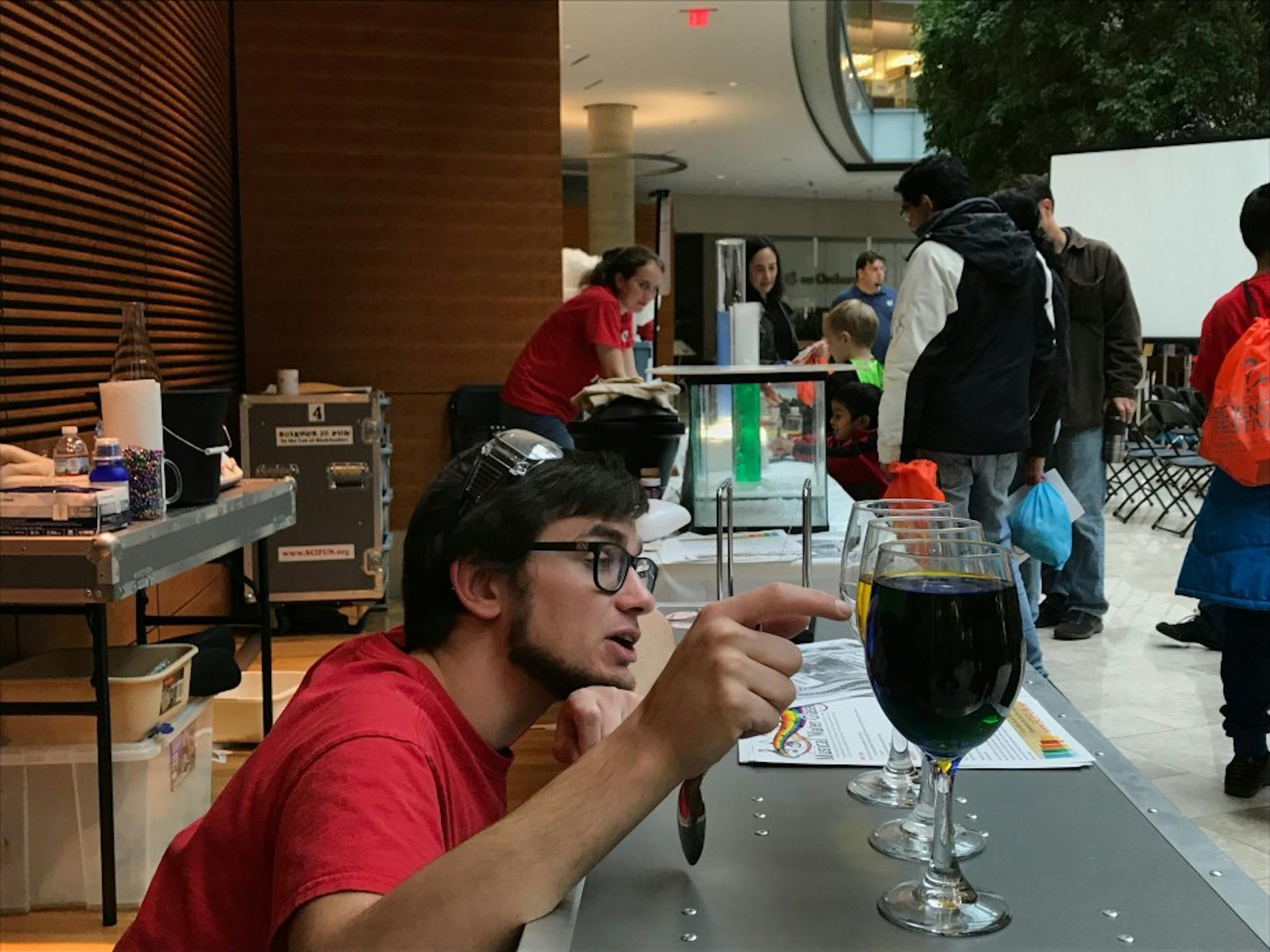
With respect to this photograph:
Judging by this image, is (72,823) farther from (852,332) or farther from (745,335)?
(852,332)

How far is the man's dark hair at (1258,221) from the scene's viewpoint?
128 inches

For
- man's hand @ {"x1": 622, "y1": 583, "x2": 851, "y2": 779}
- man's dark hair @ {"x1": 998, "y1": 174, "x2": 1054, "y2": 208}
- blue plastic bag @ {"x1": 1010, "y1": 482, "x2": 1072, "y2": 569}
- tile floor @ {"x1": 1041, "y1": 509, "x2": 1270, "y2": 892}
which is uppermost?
man's dark hair @ {"x1": 998, "y1": 174, "x2": 1054, "y2": 208}

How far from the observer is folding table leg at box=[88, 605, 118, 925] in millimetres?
2572

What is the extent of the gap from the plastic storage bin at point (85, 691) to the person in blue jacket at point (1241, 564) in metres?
2.54

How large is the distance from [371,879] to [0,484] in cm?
208

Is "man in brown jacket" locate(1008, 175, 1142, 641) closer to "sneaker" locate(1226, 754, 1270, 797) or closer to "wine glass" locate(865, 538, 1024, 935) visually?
"sneaker" locate(1226, 754, 1270, 797)

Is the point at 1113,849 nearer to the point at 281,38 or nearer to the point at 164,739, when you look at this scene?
the point at 164,739

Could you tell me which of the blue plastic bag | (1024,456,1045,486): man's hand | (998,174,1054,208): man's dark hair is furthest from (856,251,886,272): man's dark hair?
the blue plastic bag

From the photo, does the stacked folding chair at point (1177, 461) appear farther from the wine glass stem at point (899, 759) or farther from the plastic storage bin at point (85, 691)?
the wine glass stem at point (899, 759)

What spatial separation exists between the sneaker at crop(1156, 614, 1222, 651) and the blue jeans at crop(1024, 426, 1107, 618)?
0.26 metres

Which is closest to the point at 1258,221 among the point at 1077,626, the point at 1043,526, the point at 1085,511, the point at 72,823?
the point at 1043,526

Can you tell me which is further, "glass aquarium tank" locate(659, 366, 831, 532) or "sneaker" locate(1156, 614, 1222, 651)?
"sneaker" locate(1156, 614, 1222, 651)

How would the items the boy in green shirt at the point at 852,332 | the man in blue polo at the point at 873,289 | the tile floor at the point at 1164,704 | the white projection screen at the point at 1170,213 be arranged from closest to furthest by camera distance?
the tile floor at the point at 1164,704, the boy in green shirt at the point at 852,332, the man in blue polo at the point at 873,289, the white projection screen at the point at 1170,213

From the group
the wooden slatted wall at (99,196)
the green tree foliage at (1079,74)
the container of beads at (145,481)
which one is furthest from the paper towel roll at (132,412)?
the green tree foliage at (1079,74)
